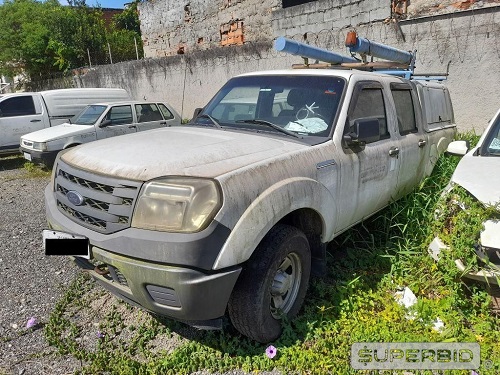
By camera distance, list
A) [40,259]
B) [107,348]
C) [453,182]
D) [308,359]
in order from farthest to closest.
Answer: [40,259]
[453,182]
[107,348]
[308,359]

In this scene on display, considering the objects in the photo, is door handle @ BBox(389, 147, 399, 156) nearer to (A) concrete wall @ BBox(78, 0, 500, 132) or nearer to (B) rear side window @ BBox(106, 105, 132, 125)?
(A) concrete wall @ BBox(78, 0, 500, 132)

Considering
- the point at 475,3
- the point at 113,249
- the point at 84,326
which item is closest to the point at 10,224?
the point at 84,326

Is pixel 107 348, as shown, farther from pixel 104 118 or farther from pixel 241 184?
pixel 104 118

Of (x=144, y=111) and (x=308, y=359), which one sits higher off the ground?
(x=144, y=111)

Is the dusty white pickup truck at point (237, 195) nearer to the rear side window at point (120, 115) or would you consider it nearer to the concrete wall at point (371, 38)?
the concrete wall at point (371, 38)

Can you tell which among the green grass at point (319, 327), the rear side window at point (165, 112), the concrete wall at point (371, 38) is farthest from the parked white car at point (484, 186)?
the rear side window at point (165, 112)

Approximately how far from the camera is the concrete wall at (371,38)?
646 centimetres

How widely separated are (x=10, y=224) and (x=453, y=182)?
5.32 m

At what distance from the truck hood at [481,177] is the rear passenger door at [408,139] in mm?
536

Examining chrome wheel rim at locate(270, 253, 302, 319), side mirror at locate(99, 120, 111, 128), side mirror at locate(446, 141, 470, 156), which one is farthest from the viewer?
side mirror at locate(99, 120, 111, 128)

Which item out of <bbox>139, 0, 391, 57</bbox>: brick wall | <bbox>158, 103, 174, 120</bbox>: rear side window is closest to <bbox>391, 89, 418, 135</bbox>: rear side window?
<bbox>139, 0, 391, 57</bbox>: brick wall

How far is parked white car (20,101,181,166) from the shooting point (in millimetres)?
7454

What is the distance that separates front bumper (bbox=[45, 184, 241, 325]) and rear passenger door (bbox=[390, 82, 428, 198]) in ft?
8.10

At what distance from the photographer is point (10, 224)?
4965 millimetres
